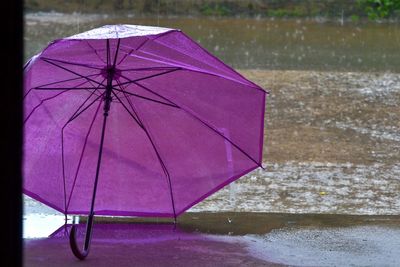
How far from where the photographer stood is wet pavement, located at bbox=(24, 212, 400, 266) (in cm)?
468

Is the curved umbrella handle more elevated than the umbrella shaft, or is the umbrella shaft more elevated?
the umbrella shaft

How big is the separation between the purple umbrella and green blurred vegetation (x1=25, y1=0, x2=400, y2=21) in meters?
14.7

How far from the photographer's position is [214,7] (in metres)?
20.3

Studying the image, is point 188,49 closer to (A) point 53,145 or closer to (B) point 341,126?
(A) point 53,145

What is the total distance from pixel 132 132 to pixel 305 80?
7.86 meters

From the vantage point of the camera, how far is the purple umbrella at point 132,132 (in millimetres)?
4734

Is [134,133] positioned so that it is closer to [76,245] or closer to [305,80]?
[76,245]
